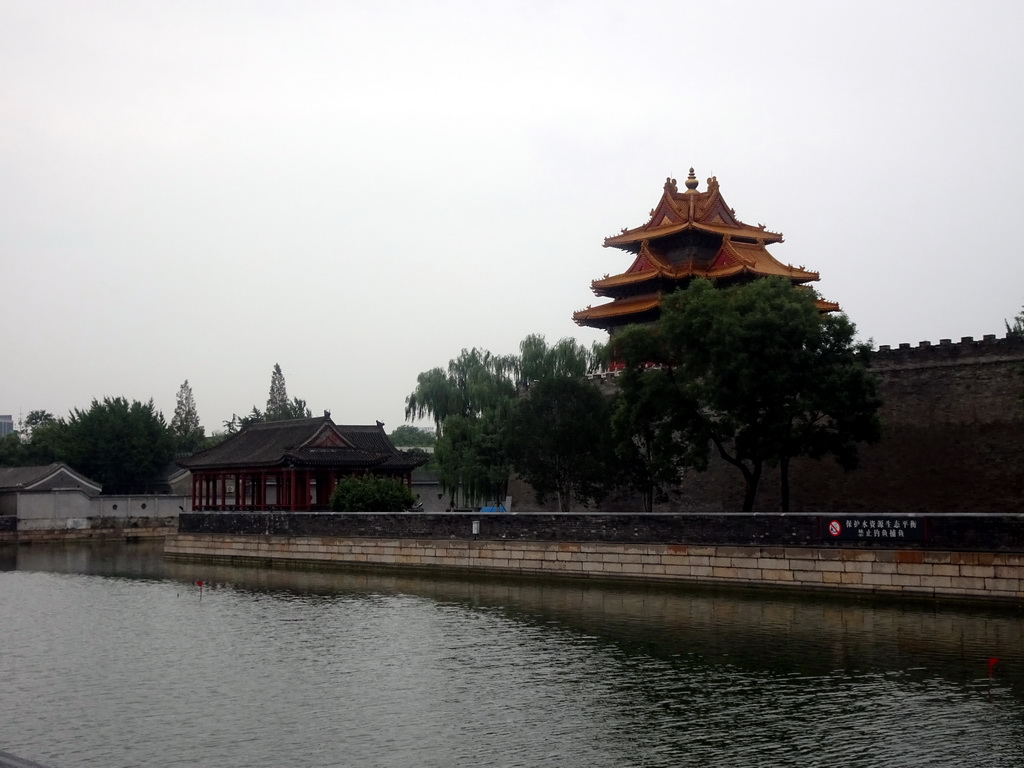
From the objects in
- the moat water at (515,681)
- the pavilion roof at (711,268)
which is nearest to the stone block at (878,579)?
the moat water at (515,681)

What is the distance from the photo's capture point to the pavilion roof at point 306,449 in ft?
110

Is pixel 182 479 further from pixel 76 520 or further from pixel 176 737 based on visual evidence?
pixel 176 737

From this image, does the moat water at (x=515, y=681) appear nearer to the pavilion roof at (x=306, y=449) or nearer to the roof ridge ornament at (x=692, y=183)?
the pavilion roof at (x=306, y=449)

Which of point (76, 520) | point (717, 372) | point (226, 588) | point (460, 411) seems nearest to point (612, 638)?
point (717, 372)

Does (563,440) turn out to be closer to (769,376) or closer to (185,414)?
(769,376)

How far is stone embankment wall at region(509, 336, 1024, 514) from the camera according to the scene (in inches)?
1025

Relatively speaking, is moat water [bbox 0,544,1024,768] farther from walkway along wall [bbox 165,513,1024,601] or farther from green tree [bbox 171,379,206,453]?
green tree [bbox 171,379,206,453]

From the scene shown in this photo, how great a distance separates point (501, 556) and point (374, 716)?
12.9 m

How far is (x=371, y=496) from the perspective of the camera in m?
29.2

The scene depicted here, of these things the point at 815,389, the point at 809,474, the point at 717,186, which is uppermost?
the point at 717,186

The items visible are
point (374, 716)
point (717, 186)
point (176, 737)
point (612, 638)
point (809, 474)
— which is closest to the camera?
point (176, 737)

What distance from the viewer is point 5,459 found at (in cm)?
5769

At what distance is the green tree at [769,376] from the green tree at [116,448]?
32607mm

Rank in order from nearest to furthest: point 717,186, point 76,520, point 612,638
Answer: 1. point 612,638
2. point 717,186
3. point 76,520
